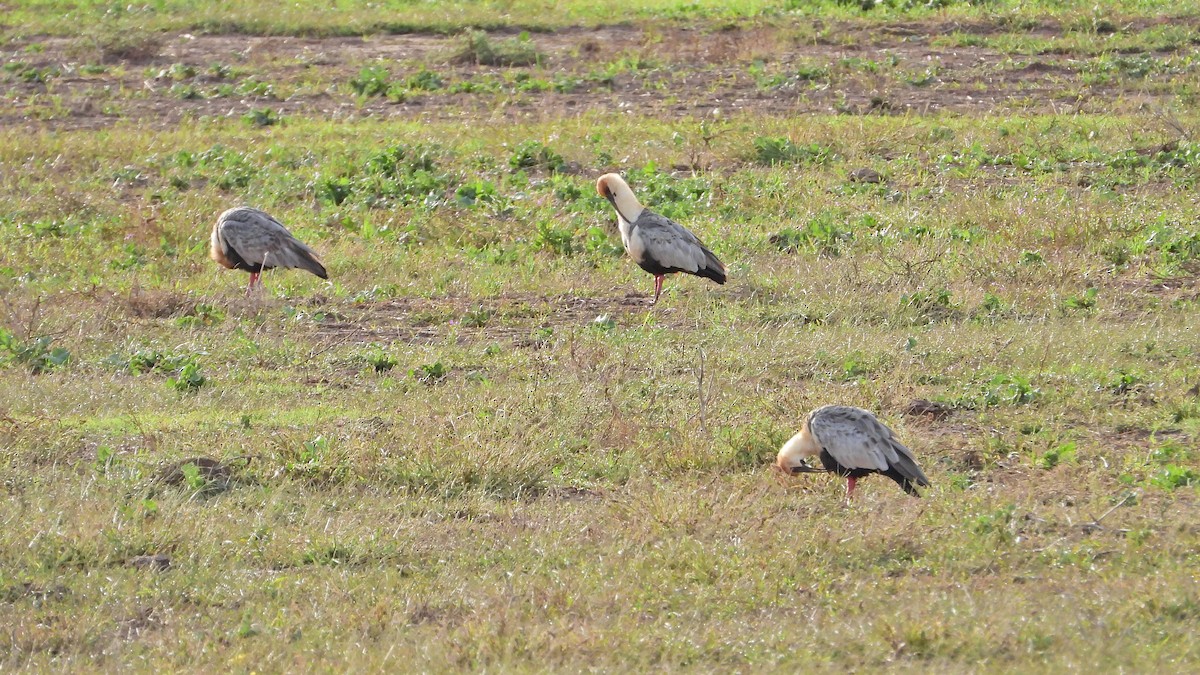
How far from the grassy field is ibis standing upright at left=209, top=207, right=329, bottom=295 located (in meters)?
0.25

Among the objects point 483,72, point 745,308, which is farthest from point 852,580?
point 483,72

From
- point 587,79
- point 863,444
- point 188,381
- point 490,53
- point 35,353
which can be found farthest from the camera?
point 490,53

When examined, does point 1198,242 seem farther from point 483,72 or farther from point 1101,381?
point 483,72

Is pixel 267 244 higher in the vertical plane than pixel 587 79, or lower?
lower

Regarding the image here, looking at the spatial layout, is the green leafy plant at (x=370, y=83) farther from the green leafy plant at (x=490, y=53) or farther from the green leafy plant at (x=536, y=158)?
the green leafy plant at (x=536, y=158)

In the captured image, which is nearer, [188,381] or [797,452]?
[797,452]

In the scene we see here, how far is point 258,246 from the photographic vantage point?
12070mm

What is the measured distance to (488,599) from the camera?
250 inches

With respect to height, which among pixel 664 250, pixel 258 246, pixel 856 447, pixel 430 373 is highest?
pixel 856 447

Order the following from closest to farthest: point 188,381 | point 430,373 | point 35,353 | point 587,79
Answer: point 188,381
point 430,373
point 35,353
point 587,79

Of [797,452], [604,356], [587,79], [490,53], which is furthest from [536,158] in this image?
[797,452]

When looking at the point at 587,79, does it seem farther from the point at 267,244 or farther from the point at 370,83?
the point at 267,244

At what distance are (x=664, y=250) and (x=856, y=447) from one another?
448cm

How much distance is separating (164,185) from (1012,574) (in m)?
10.6
